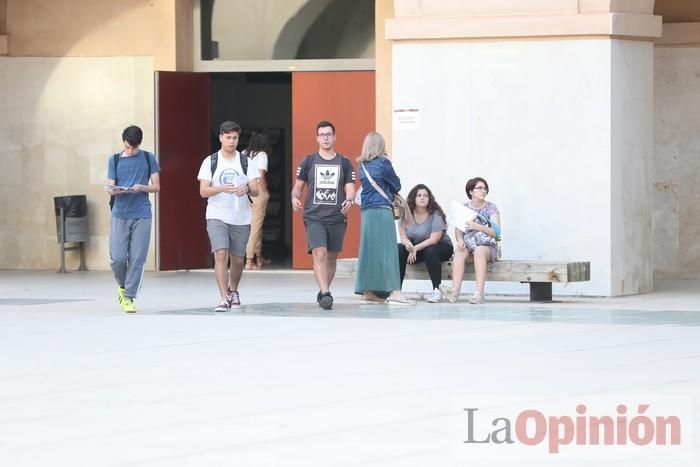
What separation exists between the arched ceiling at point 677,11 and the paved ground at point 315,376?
4596 millimetres

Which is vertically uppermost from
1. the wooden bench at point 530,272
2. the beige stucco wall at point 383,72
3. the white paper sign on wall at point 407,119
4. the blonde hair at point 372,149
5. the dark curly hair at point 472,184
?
the beige stucco wall at point 383,72

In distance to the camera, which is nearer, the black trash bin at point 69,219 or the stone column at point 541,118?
the stone column at point 541,118

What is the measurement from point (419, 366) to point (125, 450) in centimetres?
320

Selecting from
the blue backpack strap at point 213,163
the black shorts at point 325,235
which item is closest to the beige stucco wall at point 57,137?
the blue backpack strap at point 213,163

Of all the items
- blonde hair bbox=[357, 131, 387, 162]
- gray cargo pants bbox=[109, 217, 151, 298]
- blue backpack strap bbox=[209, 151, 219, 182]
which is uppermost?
blonde hair bbox=[357, 131, 387, 162]

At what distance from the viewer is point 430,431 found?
7477 mm

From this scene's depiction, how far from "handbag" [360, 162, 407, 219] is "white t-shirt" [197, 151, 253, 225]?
45.5 inches

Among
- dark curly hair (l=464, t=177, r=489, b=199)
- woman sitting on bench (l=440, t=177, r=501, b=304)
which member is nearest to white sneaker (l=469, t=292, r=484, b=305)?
woman sitting on bench (l=440, t=177, r=501, b=304)

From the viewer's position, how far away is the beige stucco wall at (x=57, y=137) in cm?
2053

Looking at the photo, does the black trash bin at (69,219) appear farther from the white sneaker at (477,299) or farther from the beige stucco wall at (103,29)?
the white sneaker at (477,299)

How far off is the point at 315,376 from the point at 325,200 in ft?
16.7

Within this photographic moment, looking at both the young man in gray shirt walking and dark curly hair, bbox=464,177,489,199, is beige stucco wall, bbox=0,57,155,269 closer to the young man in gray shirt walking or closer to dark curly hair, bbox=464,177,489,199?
the young man in gray shirt walking

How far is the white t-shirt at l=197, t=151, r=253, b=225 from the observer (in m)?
14.2

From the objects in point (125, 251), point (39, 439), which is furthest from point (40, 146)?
point (39, 439)
